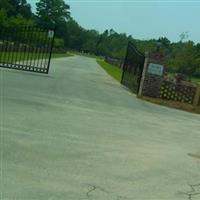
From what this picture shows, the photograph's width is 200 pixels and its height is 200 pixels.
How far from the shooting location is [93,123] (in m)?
13.3

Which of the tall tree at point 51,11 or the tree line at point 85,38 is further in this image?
the tall tree at point 51,11

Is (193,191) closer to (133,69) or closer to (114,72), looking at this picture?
(133,69)

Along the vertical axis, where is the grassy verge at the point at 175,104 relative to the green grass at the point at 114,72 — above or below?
above

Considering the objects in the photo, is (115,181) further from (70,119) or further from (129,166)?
(70,119)

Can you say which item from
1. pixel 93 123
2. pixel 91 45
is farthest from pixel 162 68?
pixel 91 45

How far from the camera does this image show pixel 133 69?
30.4m

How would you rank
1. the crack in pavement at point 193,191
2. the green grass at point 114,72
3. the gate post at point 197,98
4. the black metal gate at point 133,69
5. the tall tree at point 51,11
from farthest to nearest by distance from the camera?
the tall tree at point 51,11, the green grass at point 114,72, the black metal gate at point 133,69, the gate post at point 197,98, the crack in pavement at point 193,191

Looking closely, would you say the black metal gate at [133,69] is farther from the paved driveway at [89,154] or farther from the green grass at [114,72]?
the paved driveway at [89,154]

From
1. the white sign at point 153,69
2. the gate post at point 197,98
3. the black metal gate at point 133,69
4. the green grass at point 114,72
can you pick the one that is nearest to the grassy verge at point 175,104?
the gate post at point 197,98

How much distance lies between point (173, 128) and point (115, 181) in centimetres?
782

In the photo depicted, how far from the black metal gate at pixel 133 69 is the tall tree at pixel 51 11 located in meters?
87.8

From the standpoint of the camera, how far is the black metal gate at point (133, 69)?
1078 inches

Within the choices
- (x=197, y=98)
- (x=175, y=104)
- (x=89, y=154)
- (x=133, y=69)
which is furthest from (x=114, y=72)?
(x=89, y=154)

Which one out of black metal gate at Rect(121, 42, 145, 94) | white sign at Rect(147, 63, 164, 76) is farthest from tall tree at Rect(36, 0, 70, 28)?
white sign at Rect(147, 63, 164, 76)
